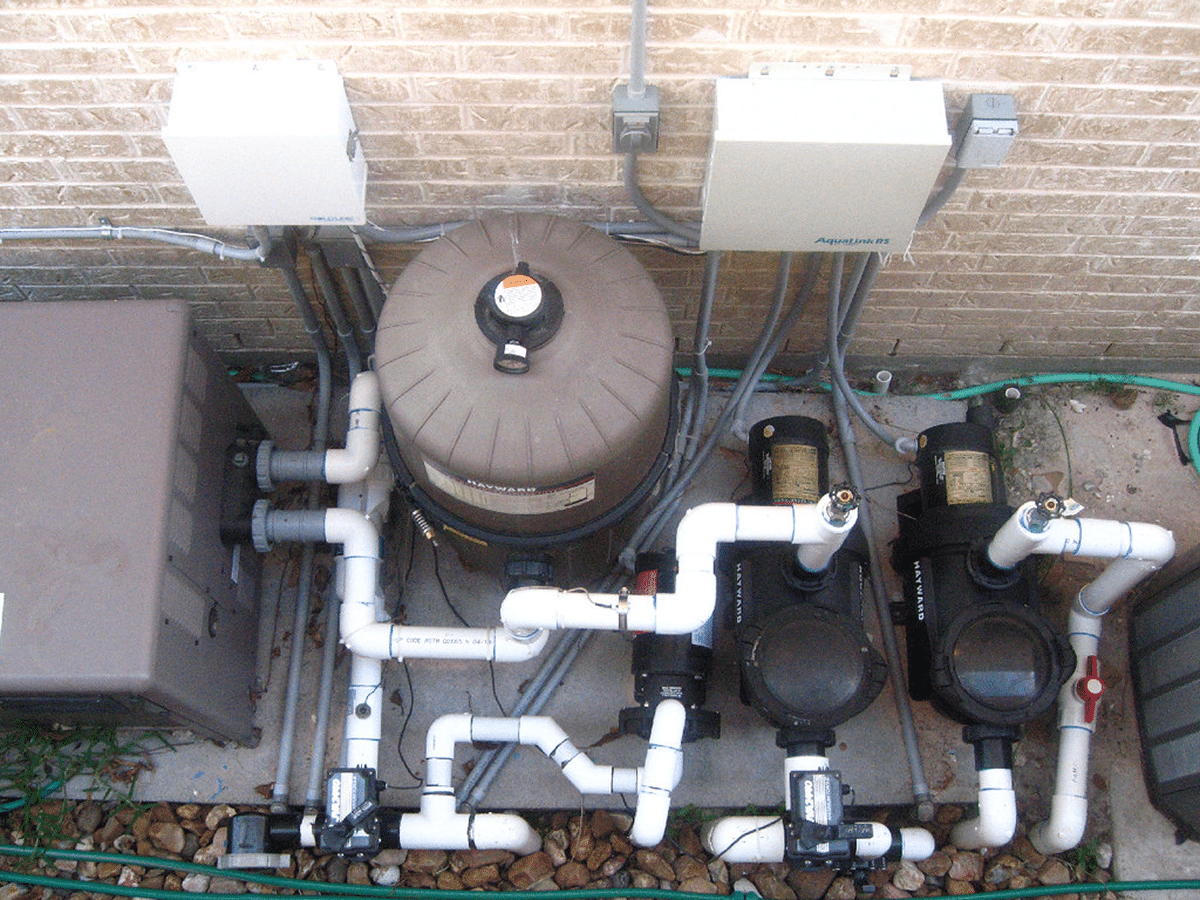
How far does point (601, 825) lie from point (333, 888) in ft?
2.59

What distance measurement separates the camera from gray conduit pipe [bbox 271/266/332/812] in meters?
2.94

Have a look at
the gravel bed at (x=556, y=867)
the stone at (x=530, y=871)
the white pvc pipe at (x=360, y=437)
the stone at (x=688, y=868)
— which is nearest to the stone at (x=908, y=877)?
the gravel bed at (x=556, y=867)

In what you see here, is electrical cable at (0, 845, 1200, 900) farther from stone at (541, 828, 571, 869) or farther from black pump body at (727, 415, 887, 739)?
black pump body at (727, 415, 887, 739)

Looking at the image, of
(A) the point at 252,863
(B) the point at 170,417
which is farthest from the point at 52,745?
(B) the point at 170,417

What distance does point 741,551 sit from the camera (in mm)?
2848

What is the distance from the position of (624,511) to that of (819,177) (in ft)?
3.15

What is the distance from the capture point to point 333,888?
9.05 ft

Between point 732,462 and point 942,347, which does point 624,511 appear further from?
point 942,347

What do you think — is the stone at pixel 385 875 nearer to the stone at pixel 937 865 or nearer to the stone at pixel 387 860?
the stone at pixel 387 860

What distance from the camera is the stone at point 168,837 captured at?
290 centimetres

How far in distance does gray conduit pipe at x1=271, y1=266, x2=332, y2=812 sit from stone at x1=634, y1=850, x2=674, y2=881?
3.55ft

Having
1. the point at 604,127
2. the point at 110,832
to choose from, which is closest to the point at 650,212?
the point at 604,127

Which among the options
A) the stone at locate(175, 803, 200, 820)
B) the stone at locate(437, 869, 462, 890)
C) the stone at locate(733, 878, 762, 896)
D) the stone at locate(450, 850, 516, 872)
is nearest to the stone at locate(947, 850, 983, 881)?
the stone at locate(733, 878, 762, 896)

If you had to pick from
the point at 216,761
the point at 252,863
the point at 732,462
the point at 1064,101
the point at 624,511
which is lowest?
the point at 252,863
